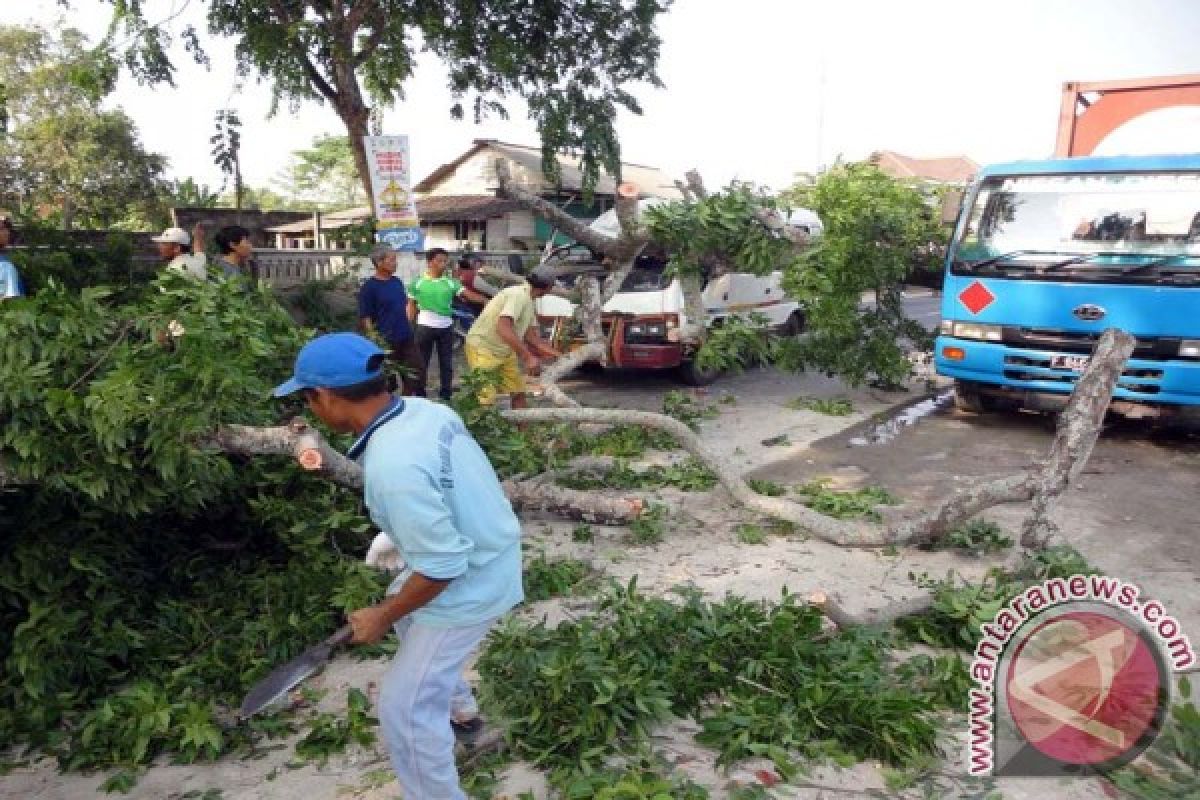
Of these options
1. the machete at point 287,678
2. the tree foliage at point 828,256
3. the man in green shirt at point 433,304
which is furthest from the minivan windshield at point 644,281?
the machete at point 287,678

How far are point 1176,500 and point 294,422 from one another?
631 cm

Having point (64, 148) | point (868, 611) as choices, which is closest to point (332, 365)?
Result: point (868, 611)

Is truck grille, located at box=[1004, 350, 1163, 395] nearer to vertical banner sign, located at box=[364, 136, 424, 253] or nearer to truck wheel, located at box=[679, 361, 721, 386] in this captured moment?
truck wheel, located at box=[679, 361, 721, 386]

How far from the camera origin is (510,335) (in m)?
6.60

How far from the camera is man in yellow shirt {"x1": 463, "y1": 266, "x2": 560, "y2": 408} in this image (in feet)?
21.7

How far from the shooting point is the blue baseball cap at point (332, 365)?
2.21 m

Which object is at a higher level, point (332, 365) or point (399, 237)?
point (399, 237)

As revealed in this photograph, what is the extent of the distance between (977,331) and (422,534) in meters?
7.15

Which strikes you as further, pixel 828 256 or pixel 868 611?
pixel 828 256

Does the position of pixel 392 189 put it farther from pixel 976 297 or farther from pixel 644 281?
pixel 976 297

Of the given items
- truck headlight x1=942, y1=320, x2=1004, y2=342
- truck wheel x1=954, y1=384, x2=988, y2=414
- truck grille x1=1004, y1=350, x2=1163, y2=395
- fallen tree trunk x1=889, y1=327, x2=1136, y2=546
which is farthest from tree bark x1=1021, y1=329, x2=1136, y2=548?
truck wheel x1=954, y1=384, x2=988, y2=414

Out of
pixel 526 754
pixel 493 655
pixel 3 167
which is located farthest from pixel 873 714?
pixel 3 167

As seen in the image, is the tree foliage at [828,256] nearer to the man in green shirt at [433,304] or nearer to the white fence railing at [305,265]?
the man in green shirt at [433,304]

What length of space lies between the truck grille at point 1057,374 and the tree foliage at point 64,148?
2482 cm
